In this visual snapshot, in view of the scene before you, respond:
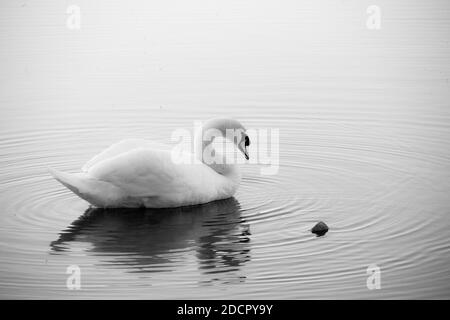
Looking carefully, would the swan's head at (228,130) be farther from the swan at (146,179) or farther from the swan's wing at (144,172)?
the swan's wing at (144,172)

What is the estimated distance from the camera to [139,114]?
18.3 metres

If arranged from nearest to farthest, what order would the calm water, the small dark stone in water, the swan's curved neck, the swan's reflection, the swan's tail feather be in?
the calm water < the swan's reflection < the small dark stone in water < the swan's tail feather < the swan's curved neck

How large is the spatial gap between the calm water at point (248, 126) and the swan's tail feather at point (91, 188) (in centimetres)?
20

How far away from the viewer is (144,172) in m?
12.2

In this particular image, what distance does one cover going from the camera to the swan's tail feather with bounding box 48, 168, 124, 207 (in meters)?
12.1

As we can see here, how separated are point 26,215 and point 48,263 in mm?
1878

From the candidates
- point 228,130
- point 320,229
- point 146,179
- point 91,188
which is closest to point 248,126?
point 228,130

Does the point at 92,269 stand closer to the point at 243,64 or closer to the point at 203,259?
the point at 203,259

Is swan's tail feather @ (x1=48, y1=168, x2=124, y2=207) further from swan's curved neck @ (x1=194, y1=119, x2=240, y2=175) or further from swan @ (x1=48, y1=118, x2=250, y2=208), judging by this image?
swan's curved neck @ (x1=194, y1=119, x2=240, y2=175)

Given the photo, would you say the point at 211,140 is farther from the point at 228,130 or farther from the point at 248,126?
the point at 248,126

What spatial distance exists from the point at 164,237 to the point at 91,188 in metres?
1.43

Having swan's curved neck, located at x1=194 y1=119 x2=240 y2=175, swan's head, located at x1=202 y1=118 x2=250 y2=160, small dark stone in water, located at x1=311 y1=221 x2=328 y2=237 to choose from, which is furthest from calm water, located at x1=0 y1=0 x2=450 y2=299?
swan's head, located at x1=202 y1=118 x2=250 y2=160

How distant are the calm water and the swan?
19 cm

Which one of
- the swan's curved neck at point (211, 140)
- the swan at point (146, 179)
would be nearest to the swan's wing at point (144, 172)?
the swan at point (146, 179)
